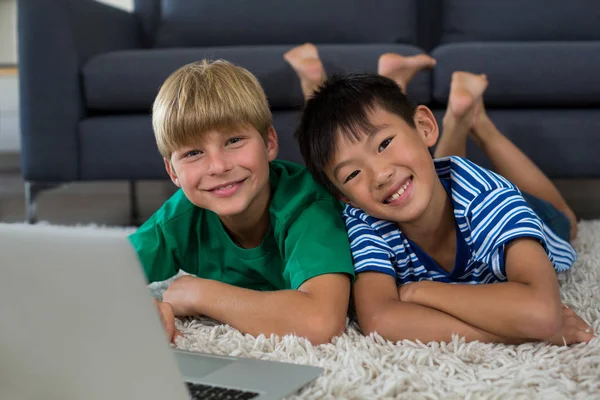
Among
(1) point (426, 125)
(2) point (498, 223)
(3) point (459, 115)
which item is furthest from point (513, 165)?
(2) point (498, 223)

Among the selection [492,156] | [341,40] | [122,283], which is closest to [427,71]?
[492,156]

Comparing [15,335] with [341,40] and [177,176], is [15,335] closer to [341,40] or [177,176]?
[177,176]

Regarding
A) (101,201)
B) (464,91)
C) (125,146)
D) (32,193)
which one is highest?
(464,91)

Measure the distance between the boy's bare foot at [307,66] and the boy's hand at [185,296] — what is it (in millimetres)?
696

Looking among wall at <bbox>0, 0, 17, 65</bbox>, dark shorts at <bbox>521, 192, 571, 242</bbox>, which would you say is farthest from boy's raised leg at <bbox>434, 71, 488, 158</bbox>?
wall at <bbox>0, 0, 17, 65</bbox>

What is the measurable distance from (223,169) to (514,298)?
1.45 feet

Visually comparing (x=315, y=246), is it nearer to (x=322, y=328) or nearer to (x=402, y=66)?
(x=322, y=328)

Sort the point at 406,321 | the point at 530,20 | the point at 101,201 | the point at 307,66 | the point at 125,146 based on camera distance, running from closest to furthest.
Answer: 1. the point at 406,321
2. the point at 307,66
3. the point at 125,146
4. the point at 530,20
5. the point at 101,201

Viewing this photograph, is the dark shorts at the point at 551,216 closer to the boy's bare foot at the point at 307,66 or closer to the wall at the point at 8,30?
the boy's bare foot at the point at 307,66

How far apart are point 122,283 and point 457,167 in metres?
0.78

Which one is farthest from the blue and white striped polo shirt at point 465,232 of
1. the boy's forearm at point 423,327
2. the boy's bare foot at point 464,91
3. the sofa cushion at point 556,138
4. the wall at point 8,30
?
the wall at point 8,30

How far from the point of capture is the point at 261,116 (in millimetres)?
1095

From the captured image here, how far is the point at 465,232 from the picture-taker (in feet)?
3.48

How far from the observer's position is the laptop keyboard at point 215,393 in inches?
23.9
